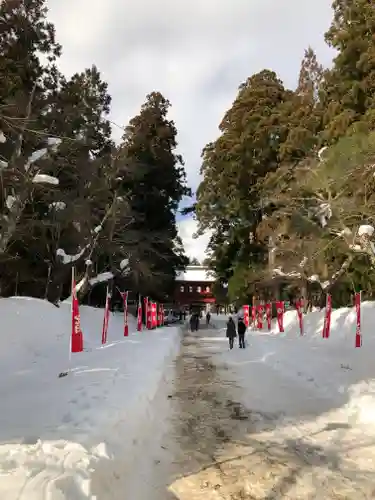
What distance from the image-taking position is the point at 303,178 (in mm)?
18734

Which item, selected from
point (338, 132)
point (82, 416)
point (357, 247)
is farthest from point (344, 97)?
point (82, 416)

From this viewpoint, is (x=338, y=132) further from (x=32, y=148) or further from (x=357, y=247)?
(x=32, y=148)

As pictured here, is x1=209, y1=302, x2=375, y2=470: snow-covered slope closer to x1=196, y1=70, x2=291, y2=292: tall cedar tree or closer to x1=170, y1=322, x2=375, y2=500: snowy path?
x1=170, y1=322, x2=375, y2=500: snowy path

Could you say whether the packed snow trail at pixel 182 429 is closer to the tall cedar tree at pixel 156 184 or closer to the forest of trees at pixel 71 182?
the forest of trees at pixel 71 182

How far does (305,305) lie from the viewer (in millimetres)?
27641

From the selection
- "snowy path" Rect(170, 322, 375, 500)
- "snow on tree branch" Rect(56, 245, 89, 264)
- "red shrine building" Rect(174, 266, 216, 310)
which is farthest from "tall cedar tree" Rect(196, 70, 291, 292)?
"red shrine building" Rect(174, 266, 216, 310)

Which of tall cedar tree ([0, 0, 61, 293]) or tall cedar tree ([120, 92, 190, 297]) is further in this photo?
tall cedar tree ([120, 92, 190, 297])

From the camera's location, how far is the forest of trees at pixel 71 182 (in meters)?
16.2

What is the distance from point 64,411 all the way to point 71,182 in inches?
837

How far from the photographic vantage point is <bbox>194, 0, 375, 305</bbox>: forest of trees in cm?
1344

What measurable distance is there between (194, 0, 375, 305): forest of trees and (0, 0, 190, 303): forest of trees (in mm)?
4123

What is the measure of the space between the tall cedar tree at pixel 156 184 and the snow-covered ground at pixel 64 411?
20.0 meters

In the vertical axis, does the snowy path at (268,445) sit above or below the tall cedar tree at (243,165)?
below

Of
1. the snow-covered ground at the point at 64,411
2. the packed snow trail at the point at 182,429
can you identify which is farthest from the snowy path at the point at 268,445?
the snow-covered ground at the point at 64,411
